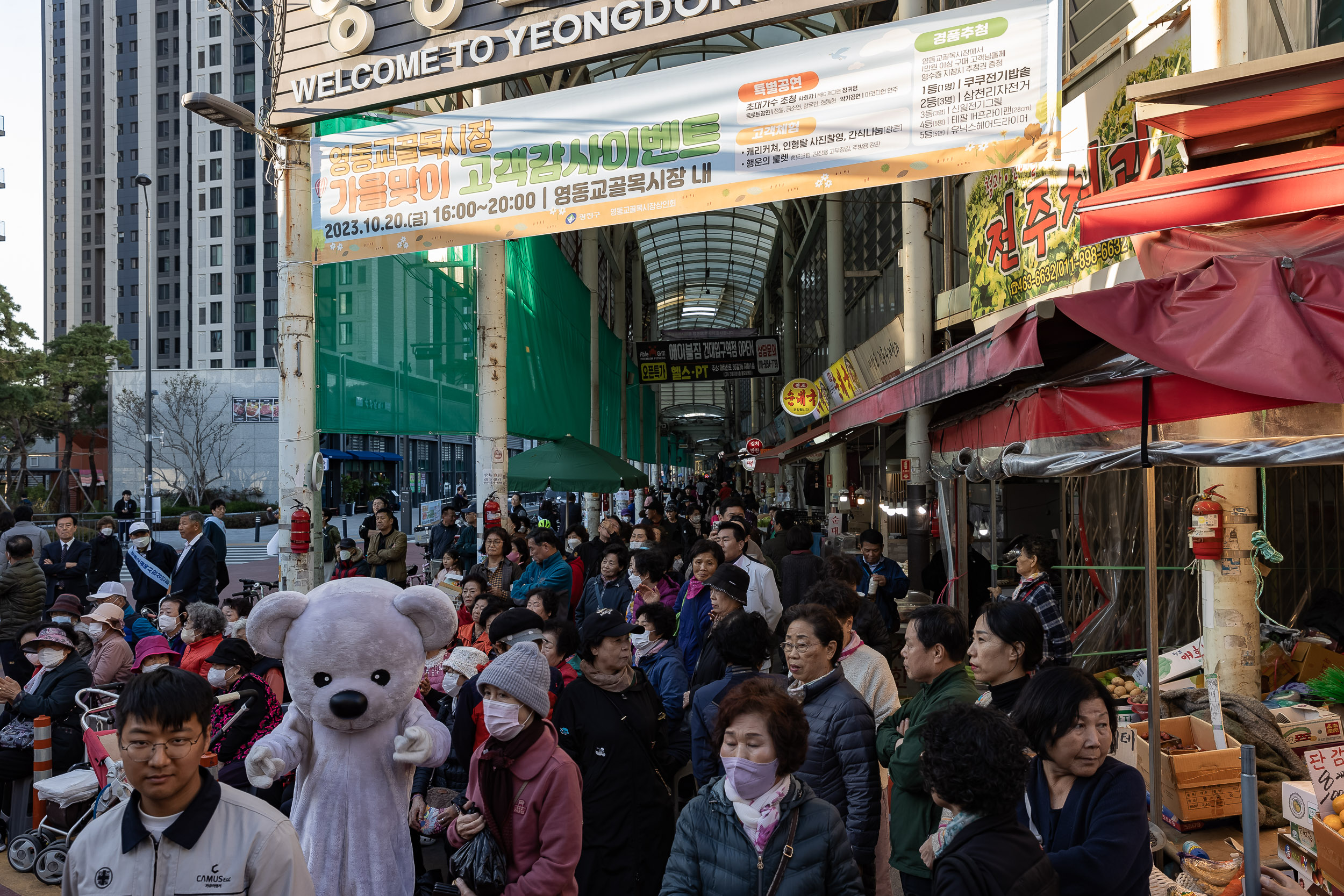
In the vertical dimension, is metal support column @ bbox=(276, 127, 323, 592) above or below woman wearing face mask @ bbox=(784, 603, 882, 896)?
above

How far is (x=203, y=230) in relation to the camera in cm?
6256

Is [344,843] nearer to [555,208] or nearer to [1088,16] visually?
[555,208]

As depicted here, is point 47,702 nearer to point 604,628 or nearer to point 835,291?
point 604,628

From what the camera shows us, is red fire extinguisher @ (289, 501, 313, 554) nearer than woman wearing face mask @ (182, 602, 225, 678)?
No

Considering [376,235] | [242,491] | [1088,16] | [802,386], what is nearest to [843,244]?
[802,386]

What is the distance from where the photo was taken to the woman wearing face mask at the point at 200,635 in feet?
18.6

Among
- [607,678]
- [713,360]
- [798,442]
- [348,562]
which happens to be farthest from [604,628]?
[713,360]

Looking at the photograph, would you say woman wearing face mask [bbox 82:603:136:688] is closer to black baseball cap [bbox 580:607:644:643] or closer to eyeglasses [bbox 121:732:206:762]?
black baseball cap [bbox 580:607:644:643]

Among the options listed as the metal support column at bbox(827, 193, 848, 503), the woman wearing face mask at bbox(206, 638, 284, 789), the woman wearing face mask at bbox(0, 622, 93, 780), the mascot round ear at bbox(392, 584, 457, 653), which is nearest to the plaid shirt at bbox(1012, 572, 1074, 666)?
the mascot round ear at bbox(392, 584, 457, 653)

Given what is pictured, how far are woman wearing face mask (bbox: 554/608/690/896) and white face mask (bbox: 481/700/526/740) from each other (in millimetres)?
676

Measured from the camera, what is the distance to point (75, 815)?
208 inches

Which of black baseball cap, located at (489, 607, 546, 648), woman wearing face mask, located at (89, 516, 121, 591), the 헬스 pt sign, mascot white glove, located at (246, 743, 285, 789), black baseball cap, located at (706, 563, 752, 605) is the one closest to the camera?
mascot white glove, located at (246, 743, 285, 789)

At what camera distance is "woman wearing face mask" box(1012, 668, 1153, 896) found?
2531 mm

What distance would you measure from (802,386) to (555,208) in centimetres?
1320
